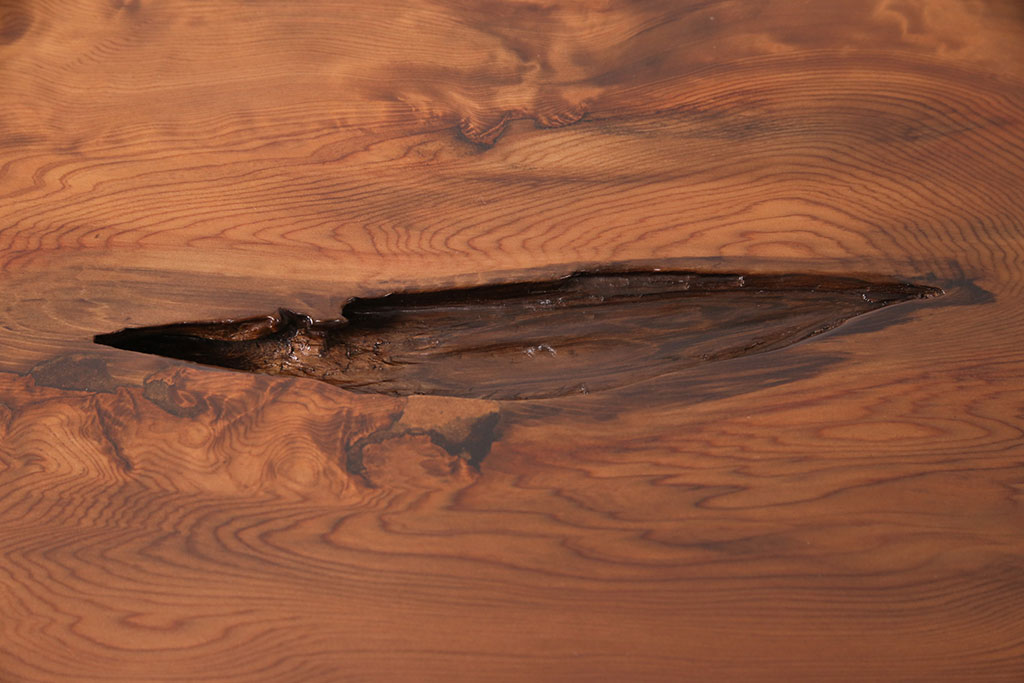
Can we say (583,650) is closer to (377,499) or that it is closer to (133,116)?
(377,499)

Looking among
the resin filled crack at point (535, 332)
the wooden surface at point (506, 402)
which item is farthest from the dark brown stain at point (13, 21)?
the resin filled crack at point (535, 332)

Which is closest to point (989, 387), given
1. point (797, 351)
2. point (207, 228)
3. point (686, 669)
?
point (797, 351)

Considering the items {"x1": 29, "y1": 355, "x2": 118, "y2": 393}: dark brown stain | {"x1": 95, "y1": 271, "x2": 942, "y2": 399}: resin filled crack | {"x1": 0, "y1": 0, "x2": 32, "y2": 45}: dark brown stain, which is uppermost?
{"x1": 0, "y1": 0, "x2": 32, "y2": 45}: dark brown stain

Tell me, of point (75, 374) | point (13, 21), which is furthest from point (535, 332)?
point (13, 21)

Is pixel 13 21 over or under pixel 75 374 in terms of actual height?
over

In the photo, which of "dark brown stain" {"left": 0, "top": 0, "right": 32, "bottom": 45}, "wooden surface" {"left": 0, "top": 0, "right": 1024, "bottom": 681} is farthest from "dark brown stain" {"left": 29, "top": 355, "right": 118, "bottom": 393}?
"dark brown stain" {"left": 0, "top": 0, "right": 32, "bottom": 45}

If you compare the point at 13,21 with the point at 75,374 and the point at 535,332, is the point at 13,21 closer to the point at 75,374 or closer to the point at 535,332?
the point at 75,374

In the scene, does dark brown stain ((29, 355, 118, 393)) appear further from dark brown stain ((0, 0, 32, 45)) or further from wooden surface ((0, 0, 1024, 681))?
dark brown stain ((0, 0, 32, 45))
